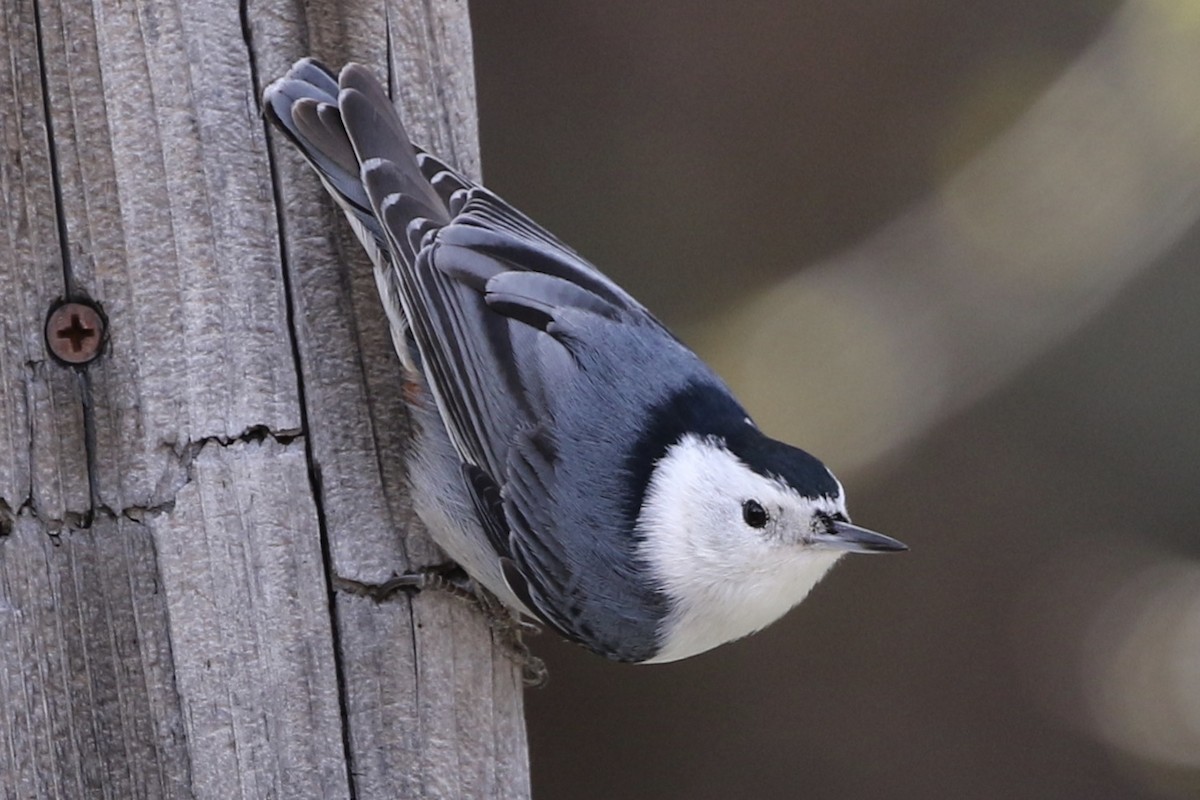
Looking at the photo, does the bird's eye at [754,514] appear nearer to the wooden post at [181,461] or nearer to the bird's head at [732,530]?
the bird's head at [732,530]

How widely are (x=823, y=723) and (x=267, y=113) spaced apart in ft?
4.94

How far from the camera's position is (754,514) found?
1.70m

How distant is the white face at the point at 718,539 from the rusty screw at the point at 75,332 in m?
0.68

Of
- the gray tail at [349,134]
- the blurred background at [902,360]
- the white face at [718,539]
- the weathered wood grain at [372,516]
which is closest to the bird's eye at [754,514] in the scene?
the white face at [718,539]

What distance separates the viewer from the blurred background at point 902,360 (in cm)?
241

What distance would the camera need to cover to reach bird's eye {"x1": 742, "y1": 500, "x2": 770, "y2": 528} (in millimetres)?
1690

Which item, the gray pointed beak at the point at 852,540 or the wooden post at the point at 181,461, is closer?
the wooden post at the point at 181,461

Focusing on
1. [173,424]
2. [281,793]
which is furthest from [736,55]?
[281,793]

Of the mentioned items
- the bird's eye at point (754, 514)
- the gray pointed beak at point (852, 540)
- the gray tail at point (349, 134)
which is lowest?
the gray pointed beak at point (852, 540)

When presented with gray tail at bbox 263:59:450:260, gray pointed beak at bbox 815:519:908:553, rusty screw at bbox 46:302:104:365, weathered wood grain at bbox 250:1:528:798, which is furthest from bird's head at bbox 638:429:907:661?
rusty screw at bbox 46:302:104:365

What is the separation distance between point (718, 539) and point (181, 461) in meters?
0.68

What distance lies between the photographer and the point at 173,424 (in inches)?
58.2

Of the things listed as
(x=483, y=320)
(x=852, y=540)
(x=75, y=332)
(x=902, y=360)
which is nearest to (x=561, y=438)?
(x=483, y=320)

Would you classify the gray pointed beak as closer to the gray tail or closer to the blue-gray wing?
the blue-gray wing
